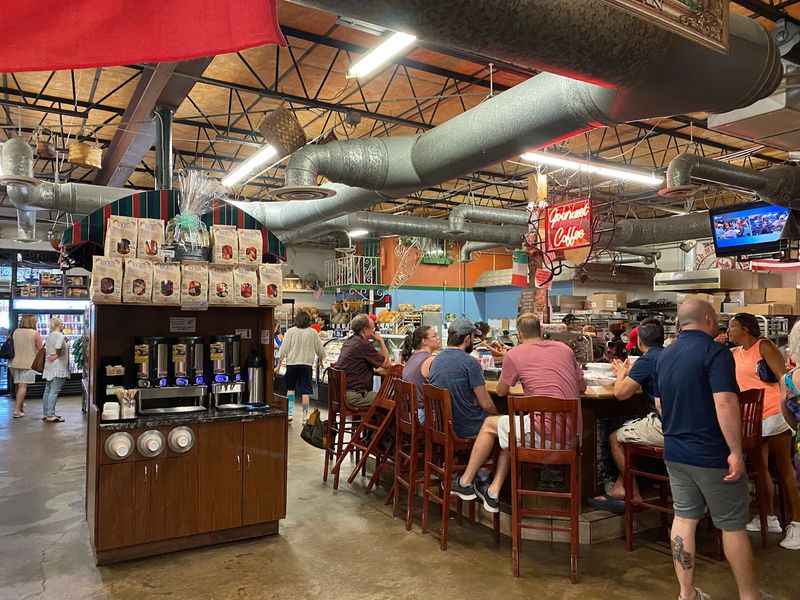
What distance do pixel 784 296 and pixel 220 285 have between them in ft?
26.8

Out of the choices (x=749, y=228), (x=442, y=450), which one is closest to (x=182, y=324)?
(x=442, y=450)

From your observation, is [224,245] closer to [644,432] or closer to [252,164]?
[644,432]

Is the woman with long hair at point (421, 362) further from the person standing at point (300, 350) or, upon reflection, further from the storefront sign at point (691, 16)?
the person standing at point (300, 350)

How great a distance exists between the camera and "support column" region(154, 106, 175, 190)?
685cm

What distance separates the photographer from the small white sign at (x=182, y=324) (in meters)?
4.44

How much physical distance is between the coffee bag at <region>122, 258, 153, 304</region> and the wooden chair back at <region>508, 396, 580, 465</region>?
2.45m

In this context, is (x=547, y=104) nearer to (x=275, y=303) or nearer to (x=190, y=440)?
(x=275, y=303)

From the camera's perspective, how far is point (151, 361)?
414 cm

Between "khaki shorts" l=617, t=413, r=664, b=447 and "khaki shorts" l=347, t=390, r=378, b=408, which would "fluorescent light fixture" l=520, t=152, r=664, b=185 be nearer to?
"khaki shorts" l=347, t=390, r=378, b=408

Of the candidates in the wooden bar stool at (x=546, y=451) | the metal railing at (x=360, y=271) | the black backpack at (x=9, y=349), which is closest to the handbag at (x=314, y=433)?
the wooden bar stool at (x=546, y=451)

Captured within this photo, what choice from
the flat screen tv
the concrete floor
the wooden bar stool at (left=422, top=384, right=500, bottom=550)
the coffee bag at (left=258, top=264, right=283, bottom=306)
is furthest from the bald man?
the flat screen tv

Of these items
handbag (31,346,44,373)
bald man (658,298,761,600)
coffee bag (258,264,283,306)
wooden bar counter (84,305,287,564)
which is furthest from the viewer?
handbag (31,346,44,373)

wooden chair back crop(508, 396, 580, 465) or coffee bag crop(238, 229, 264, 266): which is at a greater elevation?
coffee bag crop(238, 229, 264, 266)

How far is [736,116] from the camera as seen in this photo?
5.05m
